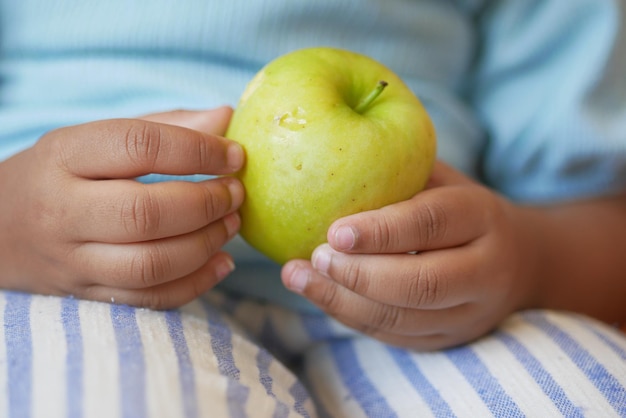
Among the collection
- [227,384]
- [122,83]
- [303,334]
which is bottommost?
[303,334]

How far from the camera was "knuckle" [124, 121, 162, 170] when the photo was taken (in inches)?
19.0

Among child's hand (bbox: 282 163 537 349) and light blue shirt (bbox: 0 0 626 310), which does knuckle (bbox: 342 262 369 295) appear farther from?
light blue shirt (bbox: 0 0 626 310)

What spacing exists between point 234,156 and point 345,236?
108mm

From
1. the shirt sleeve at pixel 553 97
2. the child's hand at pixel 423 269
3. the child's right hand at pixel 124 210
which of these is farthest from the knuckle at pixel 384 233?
the shirt sleeve at pixel 553 97

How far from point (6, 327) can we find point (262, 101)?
256 mm

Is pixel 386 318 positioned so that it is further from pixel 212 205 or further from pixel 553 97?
pixel 553 97

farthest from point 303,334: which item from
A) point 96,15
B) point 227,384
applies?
point 96,15

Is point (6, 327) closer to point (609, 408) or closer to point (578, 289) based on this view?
point (609, 408)

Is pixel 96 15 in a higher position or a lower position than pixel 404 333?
higher

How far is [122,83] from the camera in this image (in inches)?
→ 26.3

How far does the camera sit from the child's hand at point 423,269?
1.64ft

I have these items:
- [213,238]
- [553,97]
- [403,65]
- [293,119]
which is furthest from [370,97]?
[553,97]

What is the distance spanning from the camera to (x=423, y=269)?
524 mm

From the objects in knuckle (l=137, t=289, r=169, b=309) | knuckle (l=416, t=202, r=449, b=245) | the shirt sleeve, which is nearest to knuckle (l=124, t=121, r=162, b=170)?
knuckle (l=137, t=289, r=169, b=309)
